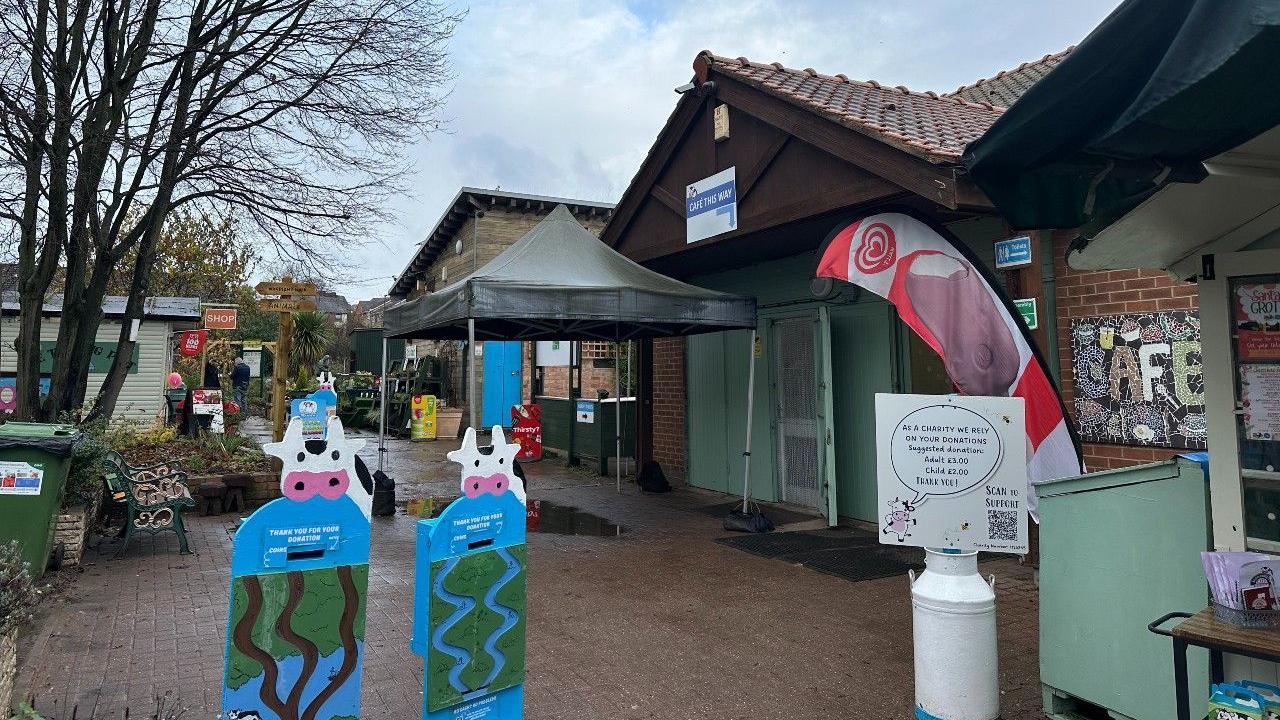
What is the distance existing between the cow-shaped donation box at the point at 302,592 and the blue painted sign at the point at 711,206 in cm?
530

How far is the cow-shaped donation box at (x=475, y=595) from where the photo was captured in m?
2.96

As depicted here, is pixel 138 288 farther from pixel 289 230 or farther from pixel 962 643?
pixel 962 643

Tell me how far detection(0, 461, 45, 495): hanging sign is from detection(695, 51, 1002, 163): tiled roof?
648cm

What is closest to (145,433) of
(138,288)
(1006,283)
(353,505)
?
(138,288)

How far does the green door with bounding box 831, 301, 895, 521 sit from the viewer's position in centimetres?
733

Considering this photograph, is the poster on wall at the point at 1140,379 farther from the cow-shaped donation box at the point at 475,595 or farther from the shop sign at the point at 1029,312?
the cow-shaped donation box at the point at 475,595

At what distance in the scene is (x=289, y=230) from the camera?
884cm

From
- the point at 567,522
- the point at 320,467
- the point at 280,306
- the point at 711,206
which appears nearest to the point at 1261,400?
the point at 320,467

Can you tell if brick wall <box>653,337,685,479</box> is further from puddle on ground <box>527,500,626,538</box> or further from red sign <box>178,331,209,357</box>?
red sign <box>178,331,209,357</box>

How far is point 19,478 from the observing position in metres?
5.18

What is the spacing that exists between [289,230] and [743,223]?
5426 mm

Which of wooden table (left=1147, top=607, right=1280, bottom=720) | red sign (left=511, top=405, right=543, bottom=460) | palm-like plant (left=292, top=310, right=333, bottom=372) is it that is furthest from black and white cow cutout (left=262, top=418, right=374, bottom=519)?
palm-like plant (left=292, top=310, right=333, bottom=372)

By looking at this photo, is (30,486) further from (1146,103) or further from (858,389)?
(858,389)

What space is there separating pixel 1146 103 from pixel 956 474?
2.06 metres
